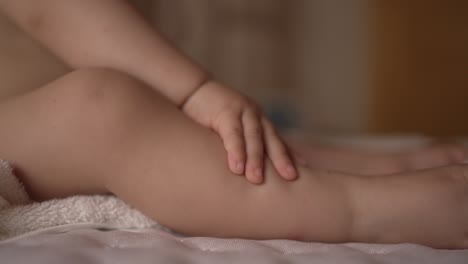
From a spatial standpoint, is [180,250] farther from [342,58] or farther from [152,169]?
[342,58]

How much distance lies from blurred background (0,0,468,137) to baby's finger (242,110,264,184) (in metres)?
1.48

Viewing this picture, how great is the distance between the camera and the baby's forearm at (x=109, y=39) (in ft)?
2.17

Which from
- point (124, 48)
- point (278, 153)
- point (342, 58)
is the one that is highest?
point (342, 58)

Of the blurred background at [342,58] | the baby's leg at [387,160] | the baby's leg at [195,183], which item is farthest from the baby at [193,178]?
the blurred background at [342,58]

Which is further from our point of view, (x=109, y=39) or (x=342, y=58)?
(x=342, y=58)

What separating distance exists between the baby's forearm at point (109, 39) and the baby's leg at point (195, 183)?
0.39ft

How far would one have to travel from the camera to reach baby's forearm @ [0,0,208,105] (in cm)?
66

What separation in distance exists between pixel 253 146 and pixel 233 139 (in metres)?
0.03

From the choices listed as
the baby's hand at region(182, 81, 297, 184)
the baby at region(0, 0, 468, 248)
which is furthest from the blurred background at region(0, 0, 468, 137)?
the baby at region(0, 0, 468, 248)

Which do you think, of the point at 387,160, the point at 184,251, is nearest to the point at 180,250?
the point at 184,251

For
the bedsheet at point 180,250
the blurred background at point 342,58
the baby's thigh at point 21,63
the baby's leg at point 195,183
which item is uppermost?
the blurred background at point 342,58

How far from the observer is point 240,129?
62 centimetres

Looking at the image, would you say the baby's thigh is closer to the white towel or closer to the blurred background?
the white towel

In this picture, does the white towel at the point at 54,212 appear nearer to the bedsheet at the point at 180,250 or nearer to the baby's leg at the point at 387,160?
the bedsheet at the point at 180,250
